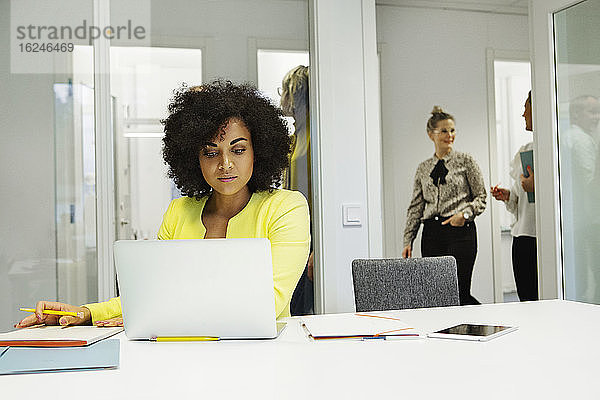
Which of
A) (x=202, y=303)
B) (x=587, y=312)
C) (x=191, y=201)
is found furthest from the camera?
(x=191, y=201)

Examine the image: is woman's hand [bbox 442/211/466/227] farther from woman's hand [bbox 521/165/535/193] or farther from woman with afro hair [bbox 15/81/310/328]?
woman with afro hair [bbox 15/81/310/328]

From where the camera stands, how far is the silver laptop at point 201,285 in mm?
1372

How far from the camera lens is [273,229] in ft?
6.13

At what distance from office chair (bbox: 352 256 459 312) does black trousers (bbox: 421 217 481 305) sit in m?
2.66

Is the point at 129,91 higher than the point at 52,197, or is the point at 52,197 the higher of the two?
the point at 129,91

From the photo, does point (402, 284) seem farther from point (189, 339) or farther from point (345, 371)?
point (345, 371)

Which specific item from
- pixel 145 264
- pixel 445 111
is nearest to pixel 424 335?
pixel 145 264

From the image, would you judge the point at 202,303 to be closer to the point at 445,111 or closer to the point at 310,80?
the point at 310,80

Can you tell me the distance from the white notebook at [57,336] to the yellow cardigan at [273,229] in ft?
0.48

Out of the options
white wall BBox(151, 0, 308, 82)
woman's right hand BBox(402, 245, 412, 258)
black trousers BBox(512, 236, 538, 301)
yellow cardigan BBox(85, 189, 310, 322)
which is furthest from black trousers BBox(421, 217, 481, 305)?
yellow cardigan BBox(85, 189, 310, 322)

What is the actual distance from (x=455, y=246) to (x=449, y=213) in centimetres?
26

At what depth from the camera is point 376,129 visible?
9.68 ft

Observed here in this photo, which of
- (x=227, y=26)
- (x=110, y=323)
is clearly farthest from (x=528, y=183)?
(x=110, y=323)

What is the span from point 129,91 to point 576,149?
2029 mm
